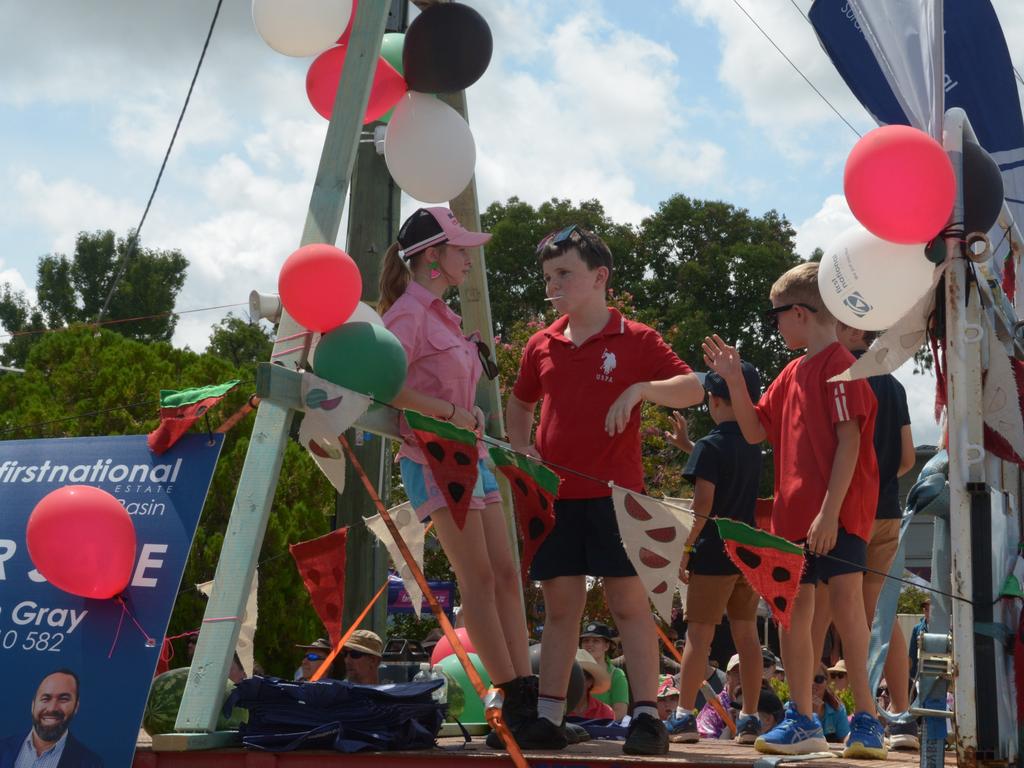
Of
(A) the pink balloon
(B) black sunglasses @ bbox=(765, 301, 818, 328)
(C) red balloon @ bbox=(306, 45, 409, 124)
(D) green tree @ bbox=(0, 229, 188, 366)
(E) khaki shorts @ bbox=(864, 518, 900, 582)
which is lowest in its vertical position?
(E) khaki shorts @ bbox=(864, 518, 900, 582)

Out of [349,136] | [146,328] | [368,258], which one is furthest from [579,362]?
[146,328]

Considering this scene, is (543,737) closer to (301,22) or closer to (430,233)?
(430,233)

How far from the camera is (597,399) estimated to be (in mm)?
4922

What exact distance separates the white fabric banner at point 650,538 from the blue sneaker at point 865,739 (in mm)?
784

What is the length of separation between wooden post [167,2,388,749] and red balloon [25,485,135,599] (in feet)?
1.18

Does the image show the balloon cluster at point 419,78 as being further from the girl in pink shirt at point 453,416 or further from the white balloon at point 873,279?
the white balloon at point 873,279

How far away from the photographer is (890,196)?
12.1 feet

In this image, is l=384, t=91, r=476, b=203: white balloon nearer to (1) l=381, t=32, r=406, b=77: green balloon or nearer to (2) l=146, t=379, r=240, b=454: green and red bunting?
(1) l=381, t=32, r=406, b=77: green balloon

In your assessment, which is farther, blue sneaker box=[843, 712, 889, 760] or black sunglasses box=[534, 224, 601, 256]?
black sunglasses box=[534, 224, 601, 256]

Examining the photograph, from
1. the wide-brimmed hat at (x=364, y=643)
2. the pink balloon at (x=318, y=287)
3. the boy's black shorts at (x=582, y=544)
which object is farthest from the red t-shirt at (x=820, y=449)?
the wide-brimmed hat at (x=364, y=643)

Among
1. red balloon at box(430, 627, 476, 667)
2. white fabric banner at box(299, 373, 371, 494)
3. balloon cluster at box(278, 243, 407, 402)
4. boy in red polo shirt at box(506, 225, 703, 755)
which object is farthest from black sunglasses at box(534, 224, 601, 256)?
red balloon at box(430, 627, 476, 667)

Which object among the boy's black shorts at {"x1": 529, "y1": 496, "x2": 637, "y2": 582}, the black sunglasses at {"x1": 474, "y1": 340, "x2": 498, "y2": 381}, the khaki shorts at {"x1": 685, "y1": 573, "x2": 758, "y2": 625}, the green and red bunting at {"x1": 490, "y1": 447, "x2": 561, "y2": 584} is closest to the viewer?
the green and red bunting at {"x1": 490, "y1": 447, "x2": 561, "y2": 584}

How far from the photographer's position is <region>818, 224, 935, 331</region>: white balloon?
12.6 feet

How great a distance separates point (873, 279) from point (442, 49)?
257 cm
